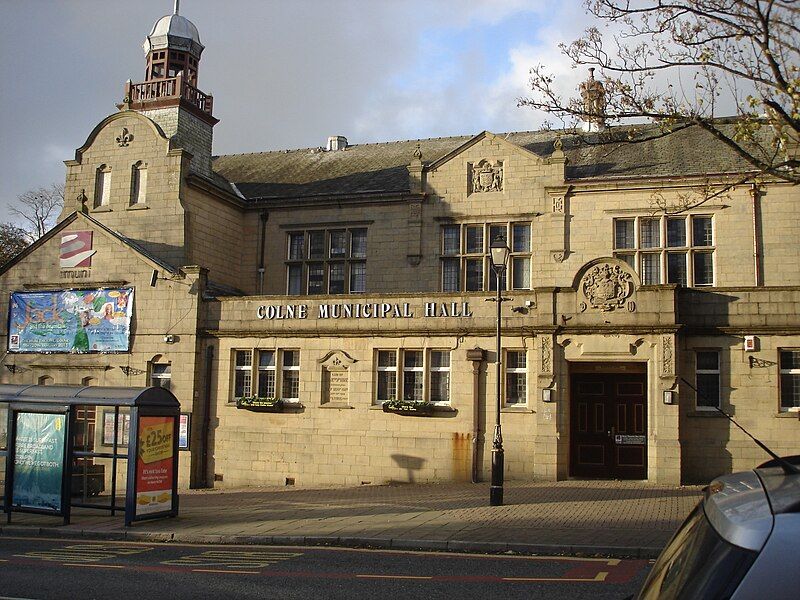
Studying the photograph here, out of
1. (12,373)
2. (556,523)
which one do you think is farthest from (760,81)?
(12,373)

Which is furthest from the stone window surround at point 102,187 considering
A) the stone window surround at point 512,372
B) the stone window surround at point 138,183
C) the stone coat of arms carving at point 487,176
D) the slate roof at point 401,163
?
the stone window surround at point 512,372

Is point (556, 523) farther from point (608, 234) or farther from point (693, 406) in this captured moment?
point (608, 234)

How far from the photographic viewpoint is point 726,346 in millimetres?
21719

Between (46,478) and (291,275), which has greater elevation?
(291,275)

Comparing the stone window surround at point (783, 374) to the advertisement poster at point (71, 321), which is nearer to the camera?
the stone window surround at point (783, 374)

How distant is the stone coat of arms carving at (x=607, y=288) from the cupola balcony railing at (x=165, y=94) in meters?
18.3

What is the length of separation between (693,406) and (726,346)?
1.79 m

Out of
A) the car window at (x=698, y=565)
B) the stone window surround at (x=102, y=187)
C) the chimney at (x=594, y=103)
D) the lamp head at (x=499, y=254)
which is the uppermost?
the stone window surround at (x=102, y=187)

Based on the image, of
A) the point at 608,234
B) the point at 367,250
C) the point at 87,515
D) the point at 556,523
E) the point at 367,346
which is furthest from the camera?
the point at 367,250

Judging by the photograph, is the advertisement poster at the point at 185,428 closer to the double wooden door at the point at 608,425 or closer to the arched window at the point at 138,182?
the arched window at the point at 138,182

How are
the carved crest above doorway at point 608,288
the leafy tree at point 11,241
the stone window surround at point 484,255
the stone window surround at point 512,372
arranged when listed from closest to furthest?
the carved crest above doorway at point 608,288 < the stone window surround at point 512,372 < the stone window surround at point 484,255 < the leafy tree at point 11,241

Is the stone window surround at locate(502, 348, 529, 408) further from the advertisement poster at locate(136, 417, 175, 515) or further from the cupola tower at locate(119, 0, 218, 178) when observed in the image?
the cupola tower at locate(119, 0, 218, 178)

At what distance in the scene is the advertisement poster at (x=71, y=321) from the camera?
2698cm

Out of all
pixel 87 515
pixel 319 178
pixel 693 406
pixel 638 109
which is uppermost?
pixel 319 178
